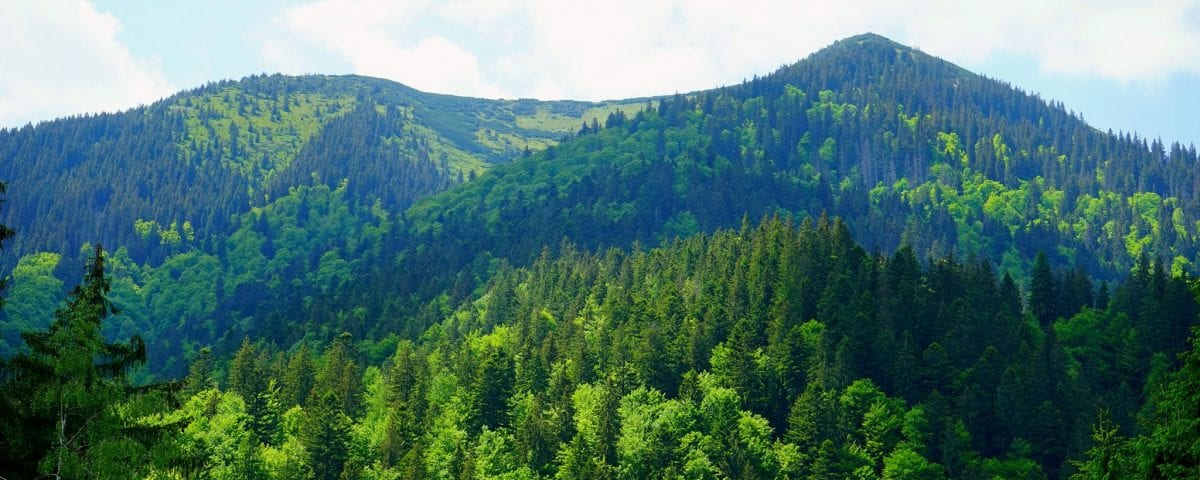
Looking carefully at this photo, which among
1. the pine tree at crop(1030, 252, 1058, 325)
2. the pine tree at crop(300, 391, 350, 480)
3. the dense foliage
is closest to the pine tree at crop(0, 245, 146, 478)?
the dense foliage

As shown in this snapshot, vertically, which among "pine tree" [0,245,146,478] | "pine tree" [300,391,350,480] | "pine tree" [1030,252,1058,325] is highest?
"pine tree" [1030,252,1058,325]

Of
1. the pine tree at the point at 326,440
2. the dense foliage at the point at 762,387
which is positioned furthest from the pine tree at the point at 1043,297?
the pine tree at the point at 326,440

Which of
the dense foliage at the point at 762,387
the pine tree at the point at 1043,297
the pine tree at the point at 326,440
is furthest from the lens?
the pine tree at the point at 1043,297

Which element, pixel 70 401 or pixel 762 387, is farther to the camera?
pixel 762 387

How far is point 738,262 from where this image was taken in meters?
140

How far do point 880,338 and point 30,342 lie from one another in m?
96.6

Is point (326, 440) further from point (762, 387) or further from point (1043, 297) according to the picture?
point (1043, 297)

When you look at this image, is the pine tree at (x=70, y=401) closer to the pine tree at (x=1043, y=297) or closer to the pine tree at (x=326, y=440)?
the pine tree at (x=326, y=440)

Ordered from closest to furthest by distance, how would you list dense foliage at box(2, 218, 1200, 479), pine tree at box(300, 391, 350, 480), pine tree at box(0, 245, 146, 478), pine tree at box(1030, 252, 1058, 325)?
pine tree at box(0, 245, 146, 478) < dense foliage at box(2, 218, 1200, 479) < pine tree at box(300, 391, 350, 480) < pine tree at box(1030, 252, 1058, 325)

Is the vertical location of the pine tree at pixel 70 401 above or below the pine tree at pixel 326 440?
above

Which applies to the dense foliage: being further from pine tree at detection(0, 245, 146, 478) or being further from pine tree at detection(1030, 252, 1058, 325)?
pine tree at detection(0, 245, 146, 478)

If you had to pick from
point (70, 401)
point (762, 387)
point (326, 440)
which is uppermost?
point (70, 401)

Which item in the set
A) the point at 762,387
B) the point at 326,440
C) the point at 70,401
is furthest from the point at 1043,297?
the point at 70,401

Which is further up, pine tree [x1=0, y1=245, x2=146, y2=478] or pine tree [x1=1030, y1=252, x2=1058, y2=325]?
pine tree [x1=1030, y1=252, x2=1058, y2=325]
